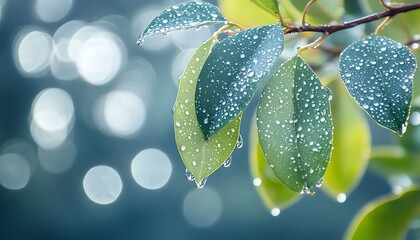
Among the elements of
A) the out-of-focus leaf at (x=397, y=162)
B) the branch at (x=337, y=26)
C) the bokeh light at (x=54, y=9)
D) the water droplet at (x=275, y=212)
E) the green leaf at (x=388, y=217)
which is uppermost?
the branch at (x=337, y=26)

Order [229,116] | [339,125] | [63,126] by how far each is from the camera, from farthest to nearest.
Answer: [63,126] → [339,125] → [229,116]

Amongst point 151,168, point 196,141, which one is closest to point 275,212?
point 196,141

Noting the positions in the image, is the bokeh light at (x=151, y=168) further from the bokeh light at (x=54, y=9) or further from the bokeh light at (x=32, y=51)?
the bokeh light at (x=54, y=9)

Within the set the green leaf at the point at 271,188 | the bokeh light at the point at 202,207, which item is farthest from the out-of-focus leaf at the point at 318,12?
the bokeh light at the point at 202,207

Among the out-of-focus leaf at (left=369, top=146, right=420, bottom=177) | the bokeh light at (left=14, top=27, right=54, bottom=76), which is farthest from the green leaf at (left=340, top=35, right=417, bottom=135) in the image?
the bokeh light at (left=14, top=27, right=54, bottom=76)

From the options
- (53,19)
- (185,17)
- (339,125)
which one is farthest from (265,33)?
(53,19)

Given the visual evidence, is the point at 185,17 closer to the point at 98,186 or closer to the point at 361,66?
the point at 361,66
